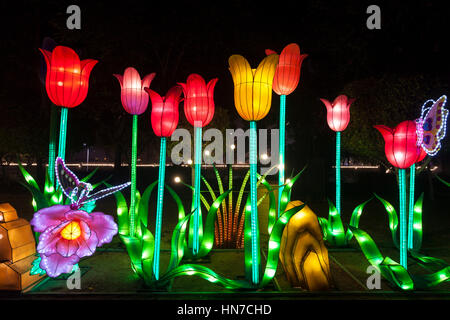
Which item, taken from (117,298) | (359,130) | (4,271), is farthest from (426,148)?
(359,130)

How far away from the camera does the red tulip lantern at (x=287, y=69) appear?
13.7 ft

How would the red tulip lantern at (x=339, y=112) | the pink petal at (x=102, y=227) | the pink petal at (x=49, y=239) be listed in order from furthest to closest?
1. the red tulip lantern at (x=339, y=112)
2. the pink petal at (x=102, y=227)
3. the pink petal at (x=49, y=239)

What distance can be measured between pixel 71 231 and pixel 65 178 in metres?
0.52

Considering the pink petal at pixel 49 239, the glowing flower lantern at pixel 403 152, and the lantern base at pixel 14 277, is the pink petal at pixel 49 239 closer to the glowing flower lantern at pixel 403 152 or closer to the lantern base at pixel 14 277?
the lantern base at pixel 14 277

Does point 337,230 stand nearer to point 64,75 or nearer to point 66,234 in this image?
point 66,234

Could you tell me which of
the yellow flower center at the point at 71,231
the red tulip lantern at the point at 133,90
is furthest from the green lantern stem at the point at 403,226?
the red tulip lantern at the point at 133,90

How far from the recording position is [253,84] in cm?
329

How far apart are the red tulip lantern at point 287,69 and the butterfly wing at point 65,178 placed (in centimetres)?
275

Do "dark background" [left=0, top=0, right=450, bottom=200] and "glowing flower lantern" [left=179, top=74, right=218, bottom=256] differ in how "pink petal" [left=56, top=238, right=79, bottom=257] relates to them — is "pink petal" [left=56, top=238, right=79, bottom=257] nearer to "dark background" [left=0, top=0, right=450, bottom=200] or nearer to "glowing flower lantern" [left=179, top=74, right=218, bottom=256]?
"glowing flower lantern" [left=179, top=74, right=218, bottom=256]

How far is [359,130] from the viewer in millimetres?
9062

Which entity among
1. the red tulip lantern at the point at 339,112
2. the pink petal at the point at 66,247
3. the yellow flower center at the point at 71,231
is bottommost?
the pink petal at the point at 66,247
